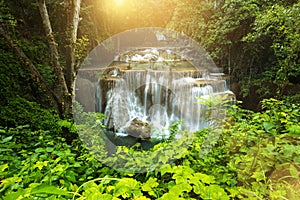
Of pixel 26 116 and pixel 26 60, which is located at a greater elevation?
pixel 26 60

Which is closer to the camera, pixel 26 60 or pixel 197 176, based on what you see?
pixel 197 176

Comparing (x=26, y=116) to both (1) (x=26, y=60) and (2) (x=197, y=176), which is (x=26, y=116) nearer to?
(1) (x=26, y=60)

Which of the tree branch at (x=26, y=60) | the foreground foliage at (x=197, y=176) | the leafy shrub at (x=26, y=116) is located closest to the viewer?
the foreground foliage at (x=197, y=176)

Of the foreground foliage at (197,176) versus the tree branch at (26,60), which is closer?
the foreground foliage at (197,176)

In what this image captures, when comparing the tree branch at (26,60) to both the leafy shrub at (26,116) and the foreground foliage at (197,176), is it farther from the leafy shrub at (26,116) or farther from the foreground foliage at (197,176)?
the foreground foliage at (197,176)

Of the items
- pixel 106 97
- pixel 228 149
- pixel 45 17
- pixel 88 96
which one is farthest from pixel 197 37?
pixel 228 149

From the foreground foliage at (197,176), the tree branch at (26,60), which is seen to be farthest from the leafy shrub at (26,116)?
the foreground foliage at (197,176)

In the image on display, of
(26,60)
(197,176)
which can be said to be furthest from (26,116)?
(197,176)

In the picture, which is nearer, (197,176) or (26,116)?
(197,176)

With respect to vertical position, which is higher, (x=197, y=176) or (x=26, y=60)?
(x=26, y=60)

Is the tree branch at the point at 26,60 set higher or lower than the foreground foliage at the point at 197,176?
higher

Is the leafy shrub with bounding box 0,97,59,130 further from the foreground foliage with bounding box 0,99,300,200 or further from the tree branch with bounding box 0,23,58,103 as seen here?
the foreground foliage with bounding box 0,99,300,200

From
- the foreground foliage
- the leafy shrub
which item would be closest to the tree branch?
the leafy shrub

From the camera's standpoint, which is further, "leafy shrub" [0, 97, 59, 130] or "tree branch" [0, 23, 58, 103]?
"leafy shrub" [0, 97, 59, 130]
